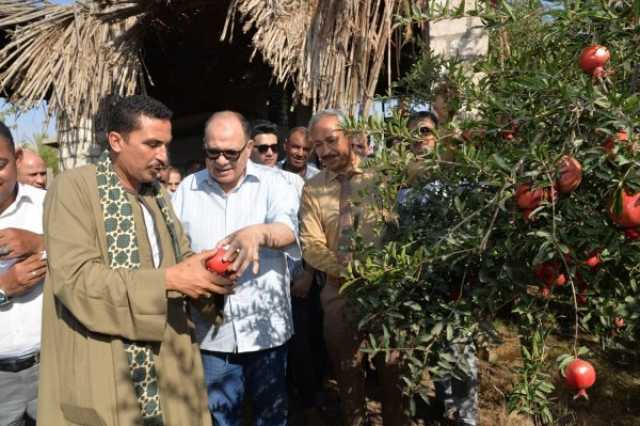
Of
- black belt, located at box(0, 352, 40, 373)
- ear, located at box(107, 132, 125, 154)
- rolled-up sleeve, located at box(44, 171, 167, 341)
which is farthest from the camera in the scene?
black belt, located at box(0, 352, 40, 373)

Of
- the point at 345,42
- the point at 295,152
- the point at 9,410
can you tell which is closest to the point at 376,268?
the point at 9,410

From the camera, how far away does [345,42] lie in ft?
13.0

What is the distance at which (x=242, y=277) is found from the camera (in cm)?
240

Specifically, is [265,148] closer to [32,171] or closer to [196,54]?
[32,171]

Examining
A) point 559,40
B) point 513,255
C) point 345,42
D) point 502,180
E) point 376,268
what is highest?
point 345,42

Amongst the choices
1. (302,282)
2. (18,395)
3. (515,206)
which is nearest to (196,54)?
(302,282)

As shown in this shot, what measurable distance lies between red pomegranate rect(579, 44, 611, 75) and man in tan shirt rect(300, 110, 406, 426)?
1283 mm

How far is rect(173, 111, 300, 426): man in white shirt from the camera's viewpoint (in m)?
2.35

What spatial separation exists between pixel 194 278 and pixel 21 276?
0.79 meters

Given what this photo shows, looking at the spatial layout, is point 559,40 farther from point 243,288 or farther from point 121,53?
point 121,53

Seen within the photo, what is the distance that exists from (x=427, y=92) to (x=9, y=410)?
211cm

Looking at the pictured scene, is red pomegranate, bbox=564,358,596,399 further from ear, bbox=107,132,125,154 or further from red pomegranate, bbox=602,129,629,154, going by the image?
ear, bbox=107,132,125,154

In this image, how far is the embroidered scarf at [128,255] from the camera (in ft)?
5.73

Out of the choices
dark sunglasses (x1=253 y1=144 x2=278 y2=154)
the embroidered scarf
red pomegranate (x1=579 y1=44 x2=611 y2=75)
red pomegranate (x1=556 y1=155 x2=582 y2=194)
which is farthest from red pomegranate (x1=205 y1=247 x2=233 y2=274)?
dark sunglasses (x1=253 y1=144 x2=278 y2=154)
